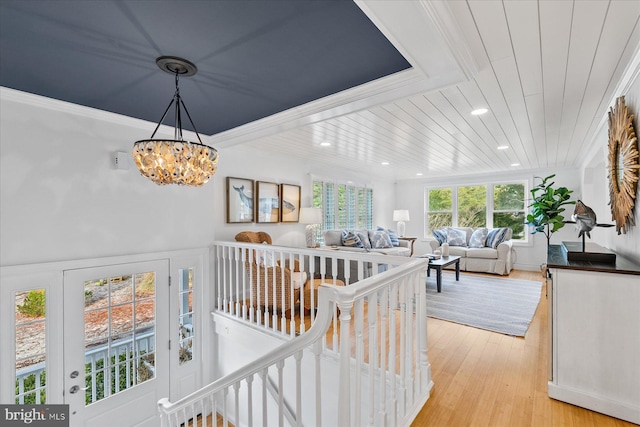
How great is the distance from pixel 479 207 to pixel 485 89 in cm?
573

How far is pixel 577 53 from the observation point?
1.83 metres

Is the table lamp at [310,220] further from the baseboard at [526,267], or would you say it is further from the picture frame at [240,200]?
the baseboard at [526,267]

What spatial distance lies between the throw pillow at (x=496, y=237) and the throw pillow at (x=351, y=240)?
293cm

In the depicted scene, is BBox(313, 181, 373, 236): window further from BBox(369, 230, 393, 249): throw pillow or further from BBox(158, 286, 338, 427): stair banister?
BBox(158, 286, 338, 427): stair banister

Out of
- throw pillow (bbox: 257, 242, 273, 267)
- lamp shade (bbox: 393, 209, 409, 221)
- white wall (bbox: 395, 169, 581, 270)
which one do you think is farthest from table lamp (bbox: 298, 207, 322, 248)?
white wall (bbox: 395, 169, 581, 270)

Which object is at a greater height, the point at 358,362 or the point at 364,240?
the point at 364,240

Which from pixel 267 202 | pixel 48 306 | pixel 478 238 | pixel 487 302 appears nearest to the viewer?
pixel 48 306

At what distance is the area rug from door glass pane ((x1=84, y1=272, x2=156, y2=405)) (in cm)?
333

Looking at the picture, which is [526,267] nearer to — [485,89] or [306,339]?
[485,89]

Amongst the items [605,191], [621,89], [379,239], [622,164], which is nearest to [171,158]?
[622,164]

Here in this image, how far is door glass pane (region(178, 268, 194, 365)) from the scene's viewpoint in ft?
10.9

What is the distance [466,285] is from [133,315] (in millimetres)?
5032

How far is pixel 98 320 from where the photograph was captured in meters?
2.73

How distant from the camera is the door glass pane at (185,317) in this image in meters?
3.32
